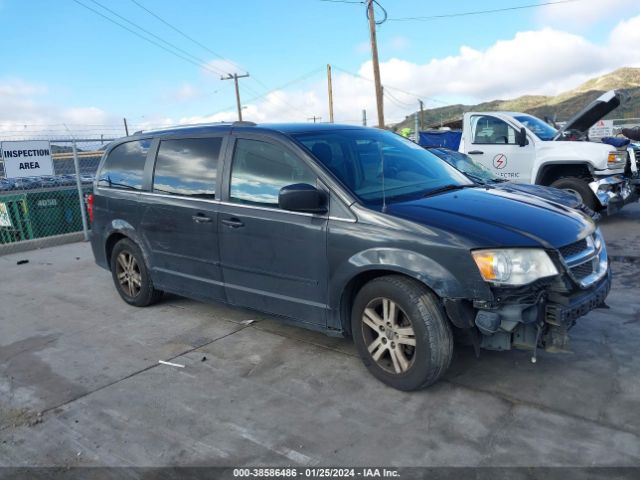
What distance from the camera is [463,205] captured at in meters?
3.61

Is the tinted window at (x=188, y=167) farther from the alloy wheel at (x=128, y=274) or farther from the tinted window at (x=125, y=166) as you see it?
the alloy wheel at (x=128, y=274)

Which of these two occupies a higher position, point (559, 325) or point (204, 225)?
point (204, 225)

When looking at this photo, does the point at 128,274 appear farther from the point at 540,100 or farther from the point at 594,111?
the point at 540,100

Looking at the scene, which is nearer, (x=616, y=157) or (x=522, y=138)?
(x=616, y=157)

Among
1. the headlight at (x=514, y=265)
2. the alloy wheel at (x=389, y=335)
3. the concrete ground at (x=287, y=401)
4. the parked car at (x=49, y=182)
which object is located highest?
the parked car at (x=49, y=182)

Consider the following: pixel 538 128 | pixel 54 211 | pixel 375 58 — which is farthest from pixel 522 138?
pixel 375 58

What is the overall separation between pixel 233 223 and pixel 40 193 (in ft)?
26.2

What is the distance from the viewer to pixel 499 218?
→ 338cm

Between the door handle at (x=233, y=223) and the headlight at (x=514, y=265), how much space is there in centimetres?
190

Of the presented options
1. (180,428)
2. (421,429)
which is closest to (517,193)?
(421,429)

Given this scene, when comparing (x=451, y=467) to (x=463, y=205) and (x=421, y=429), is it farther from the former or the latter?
(x=463, y=205)

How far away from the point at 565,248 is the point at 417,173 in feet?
4.60

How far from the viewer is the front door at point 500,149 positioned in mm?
9422

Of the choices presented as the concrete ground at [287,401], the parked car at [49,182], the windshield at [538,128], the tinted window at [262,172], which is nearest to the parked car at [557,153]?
the windshield at [538,128]
